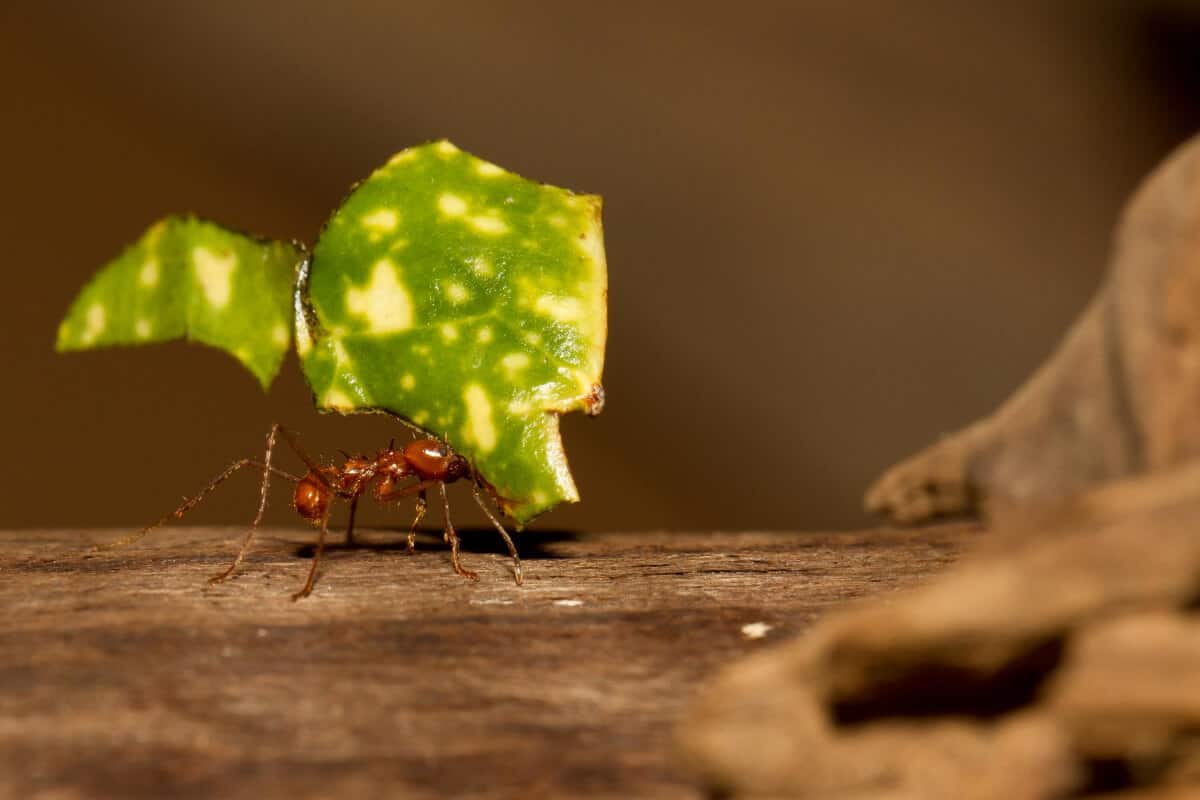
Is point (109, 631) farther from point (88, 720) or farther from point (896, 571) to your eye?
point (896, 571)

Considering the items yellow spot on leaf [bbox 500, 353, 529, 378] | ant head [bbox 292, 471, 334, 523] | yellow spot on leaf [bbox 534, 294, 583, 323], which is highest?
yellow spot on leaf [bbox 534, 294, 583, 323]

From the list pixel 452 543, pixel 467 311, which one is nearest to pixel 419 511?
pixel 452 543

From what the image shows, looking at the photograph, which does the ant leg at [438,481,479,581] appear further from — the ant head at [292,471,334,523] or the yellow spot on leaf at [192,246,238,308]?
the yellow spot on leaf at [192,246,238,308]

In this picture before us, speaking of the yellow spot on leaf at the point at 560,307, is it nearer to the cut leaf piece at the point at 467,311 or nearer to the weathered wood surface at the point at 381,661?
the cut leaf piece at the point at 467,311

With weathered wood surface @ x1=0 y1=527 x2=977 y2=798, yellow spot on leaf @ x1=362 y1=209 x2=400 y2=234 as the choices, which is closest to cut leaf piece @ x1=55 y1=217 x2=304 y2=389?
yellow spot on leaf @ x1=362 y1=209 x2=400 y2=234

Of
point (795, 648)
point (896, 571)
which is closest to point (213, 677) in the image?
point (795, 648)
